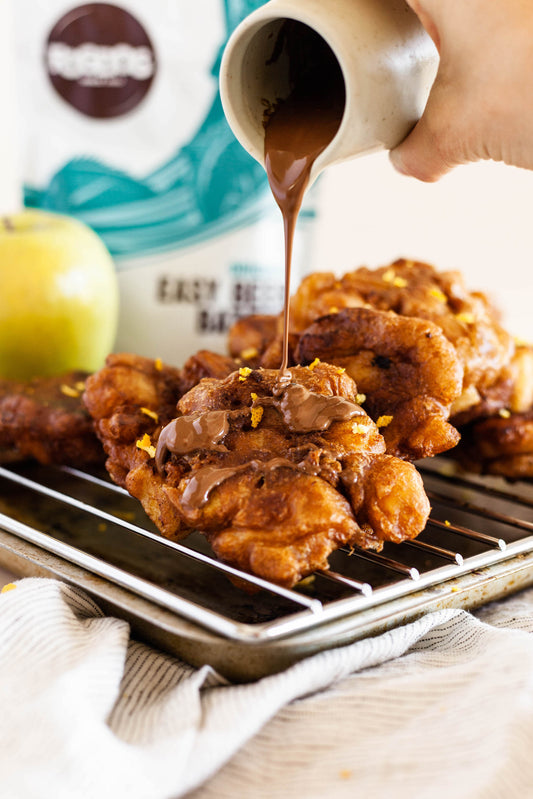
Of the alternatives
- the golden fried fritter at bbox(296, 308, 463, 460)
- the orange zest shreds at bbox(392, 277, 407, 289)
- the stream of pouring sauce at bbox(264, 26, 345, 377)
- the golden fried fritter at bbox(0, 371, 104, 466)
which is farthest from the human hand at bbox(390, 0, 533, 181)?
the golden fried fritter at bbox(0, 371, 104, 466)

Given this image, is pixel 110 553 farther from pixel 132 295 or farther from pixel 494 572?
pixel 132 295

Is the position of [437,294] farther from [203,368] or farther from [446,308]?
[203,368]

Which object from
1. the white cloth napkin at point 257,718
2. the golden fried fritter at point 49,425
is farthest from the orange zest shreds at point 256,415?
the golden fried fritter at point 49,425

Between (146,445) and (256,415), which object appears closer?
(256,415)

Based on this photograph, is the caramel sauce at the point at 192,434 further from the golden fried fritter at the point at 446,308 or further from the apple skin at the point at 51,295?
the apple skin at the point at 51,295

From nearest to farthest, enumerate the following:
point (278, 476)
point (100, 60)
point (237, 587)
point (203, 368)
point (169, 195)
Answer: point (278, 476) < point (237, 587) < point (203, 368) < point (100, 60) < point (169, 195)

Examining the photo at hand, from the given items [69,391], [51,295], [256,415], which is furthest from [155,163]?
[256,415]

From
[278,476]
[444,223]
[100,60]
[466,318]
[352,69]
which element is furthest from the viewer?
[444,223]
